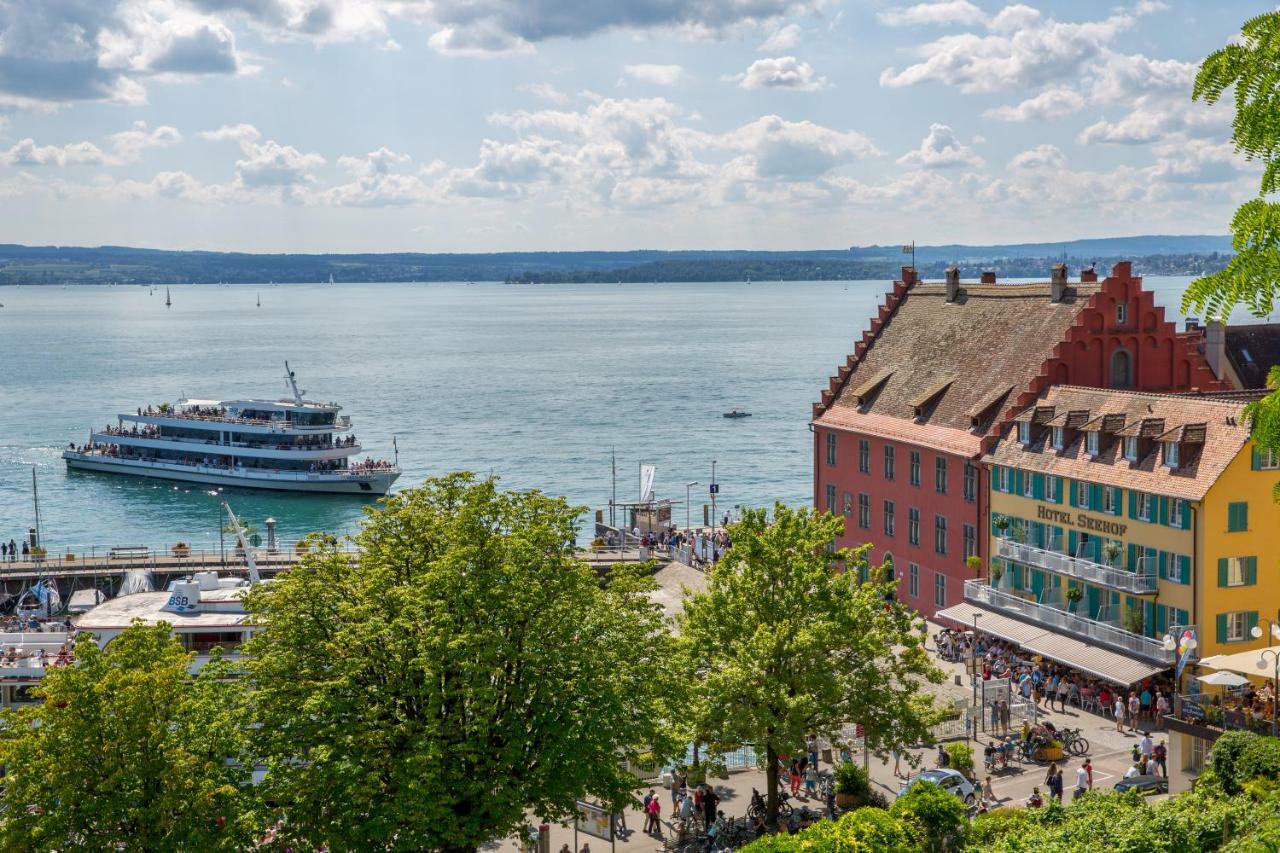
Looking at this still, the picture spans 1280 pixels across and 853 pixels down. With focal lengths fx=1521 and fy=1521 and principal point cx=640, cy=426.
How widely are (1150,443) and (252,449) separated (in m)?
96.3

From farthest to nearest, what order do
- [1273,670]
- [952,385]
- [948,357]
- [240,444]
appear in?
[240,444] < [948,357] < [952,385] < [1273,670]

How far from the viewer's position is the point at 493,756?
3591 cm

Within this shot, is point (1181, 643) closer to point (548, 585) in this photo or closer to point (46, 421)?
point (548, 585)

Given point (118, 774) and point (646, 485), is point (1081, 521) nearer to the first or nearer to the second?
point (118, 774)

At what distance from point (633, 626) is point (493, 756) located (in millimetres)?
5465

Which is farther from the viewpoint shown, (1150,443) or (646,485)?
(646,485)

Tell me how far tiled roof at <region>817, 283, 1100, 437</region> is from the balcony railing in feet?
27.8

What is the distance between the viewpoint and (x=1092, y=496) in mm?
57594

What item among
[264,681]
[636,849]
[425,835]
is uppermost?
[264,681]

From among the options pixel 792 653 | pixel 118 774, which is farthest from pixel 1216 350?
pixel 118 774

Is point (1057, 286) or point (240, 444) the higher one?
point (1057, 286)

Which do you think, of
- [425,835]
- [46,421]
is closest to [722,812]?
[425,835]

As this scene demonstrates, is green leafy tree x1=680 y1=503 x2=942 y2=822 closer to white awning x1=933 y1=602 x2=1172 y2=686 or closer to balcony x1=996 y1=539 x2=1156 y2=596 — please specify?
white awning x1=933 y1=602 x2=1172 y2=686

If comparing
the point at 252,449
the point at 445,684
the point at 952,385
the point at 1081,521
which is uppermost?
the point at 952,385
